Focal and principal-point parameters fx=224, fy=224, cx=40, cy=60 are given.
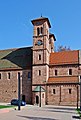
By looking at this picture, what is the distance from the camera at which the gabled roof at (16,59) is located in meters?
55.1

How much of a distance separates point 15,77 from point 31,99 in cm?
702

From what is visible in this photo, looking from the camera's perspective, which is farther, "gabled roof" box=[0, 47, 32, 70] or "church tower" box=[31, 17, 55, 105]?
"gabled roof" box=[0, 47, 32, 70]

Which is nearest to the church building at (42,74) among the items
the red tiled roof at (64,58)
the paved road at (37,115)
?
the red tiled roof at (64,58)

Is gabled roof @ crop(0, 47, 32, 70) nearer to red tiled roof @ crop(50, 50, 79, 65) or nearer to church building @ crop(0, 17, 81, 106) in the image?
church building @ crop(0, 17, 81, 106)

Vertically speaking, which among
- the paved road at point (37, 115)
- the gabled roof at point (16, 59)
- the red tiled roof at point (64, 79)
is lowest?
the paved road at point (37, 115)

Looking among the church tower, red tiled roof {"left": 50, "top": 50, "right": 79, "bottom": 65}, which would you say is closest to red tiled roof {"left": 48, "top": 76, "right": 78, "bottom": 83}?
the church tower

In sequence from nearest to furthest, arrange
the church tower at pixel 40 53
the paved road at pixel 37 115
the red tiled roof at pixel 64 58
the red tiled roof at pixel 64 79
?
the paved road at pixel 37 115 → the red tiled roof at pixel 64 79 → the church tower at pixel 40 53 → the red tiled roof at pixel 64 58

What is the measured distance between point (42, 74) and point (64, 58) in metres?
7.02

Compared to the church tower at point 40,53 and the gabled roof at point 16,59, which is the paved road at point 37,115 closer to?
the church tower at point 40,53

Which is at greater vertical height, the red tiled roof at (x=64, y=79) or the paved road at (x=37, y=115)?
the red tiled roof at (x=64, y=79)

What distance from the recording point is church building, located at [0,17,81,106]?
162 feet

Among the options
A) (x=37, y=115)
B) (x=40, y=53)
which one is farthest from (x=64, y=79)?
(x=37, y=115)

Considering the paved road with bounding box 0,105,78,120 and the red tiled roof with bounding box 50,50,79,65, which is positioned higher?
the red tiled roof with bounding box 50,50,79,65

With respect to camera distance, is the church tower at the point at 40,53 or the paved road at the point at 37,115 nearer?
the paved road at the point at 37,115
